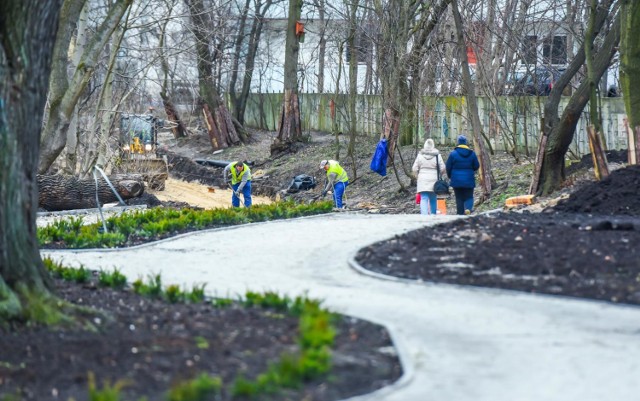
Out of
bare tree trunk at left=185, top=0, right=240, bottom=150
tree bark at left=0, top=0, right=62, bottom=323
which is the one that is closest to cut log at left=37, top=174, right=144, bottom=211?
tree bark at left=0, top=0, right=62, bottom=323

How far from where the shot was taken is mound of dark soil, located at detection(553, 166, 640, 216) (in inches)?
683

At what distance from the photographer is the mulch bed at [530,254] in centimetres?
1118

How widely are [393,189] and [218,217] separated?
50.1 ft

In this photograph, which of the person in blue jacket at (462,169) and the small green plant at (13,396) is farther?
the person in blue jacket at (462,169)

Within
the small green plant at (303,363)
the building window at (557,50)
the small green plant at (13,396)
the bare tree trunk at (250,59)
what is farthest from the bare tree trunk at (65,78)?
the bare tree trunk at (250,59)

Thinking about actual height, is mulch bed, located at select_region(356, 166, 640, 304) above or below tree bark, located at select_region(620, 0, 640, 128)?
below

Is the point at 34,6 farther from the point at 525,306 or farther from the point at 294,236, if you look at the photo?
the point at 294,236

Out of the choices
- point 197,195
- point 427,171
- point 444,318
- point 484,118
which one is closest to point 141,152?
point 197,195

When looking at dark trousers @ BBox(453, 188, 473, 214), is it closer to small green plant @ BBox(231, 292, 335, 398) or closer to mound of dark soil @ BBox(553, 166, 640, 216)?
mound of dark soil @ BBox(553, 166, 640, 216)

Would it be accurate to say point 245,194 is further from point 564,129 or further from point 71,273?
point 71,273

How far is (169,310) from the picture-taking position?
10.5 meters

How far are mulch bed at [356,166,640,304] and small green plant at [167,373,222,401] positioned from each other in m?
4.46

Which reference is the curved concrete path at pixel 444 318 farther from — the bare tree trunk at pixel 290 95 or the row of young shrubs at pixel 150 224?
the bare tree trunk at pixel 290 95

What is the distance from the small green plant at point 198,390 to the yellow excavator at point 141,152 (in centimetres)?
3063
